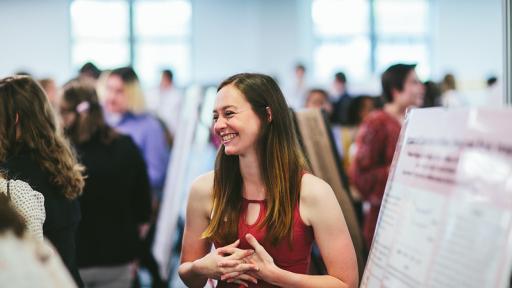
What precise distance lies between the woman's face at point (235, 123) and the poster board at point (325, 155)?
84 centimetres

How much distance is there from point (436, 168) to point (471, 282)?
277mm

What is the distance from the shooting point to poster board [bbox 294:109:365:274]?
309 centimetres

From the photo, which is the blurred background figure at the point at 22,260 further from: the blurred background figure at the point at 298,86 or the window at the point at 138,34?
the window at the point at 138,34

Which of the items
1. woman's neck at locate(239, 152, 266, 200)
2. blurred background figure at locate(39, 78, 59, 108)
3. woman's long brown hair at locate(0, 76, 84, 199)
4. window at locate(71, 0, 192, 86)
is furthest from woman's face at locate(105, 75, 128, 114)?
window at locate(71, 0, 192, 86)

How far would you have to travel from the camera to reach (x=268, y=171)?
7.44 ft

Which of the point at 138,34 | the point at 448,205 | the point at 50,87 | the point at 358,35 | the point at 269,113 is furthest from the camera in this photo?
the point at 358,35

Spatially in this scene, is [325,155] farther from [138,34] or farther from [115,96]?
[138,34]

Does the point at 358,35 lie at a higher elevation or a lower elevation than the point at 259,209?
higher

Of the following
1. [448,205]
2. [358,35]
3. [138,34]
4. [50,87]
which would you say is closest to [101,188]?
[50,87]

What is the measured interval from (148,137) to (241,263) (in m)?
2.73

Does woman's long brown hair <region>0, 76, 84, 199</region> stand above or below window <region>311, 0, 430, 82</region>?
below

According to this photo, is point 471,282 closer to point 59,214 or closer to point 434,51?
point 59,214

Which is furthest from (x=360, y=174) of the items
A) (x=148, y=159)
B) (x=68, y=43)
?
(x=68, y=43)

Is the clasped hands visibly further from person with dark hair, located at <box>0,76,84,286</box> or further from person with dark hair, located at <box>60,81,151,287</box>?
person with dark hair, located at <box>60,81,151,287</box>
